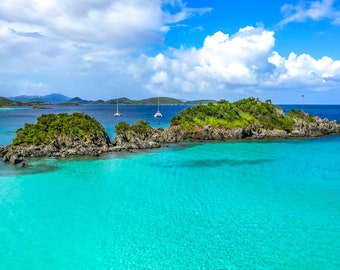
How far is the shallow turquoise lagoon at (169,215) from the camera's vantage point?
73.9ft

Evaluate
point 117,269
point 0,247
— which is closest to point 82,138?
point 0,247

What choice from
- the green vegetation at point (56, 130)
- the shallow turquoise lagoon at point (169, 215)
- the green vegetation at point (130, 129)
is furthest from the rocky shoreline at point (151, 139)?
the shallow turquoise lagoon at point (169, 215)

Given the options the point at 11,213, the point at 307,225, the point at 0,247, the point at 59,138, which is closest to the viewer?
the point at 0,247

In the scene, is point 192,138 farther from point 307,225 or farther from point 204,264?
point 204,264

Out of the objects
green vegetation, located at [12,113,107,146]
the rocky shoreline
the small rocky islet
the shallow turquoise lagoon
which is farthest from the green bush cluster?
the shallow turquoise lagoon

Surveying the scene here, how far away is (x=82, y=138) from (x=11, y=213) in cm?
3073

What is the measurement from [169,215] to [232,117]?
196 feet

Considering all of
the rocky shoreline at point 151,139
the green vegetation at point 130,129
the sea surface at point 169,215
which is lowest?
the sea surface at point 169,215

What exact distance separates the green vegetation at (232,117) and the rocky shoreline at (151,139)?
212cm

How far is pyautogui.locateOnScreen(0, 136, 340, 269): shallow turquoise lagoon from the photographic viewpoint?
22516mm

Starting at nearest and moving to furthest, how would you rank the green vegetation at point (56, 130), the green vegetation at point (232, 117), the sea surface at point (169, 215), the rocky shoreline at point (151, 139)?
the sea surface at point (169, 215)
the rocky shoreline at point (151, 139)
the green vegetation at point (56, 130)
the green vegetation at point (232, 117)

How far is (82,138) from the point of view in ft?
197

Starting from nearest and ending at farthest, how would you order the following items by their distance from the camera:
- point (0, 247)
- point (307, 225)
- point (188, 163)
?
point (0, 247) < point (307, 225) < point (188, 163)

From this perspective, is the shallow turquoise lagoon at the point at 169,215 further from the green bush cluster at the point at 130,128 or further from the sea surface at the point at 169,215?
the green bush cluster at the point at 130,128
